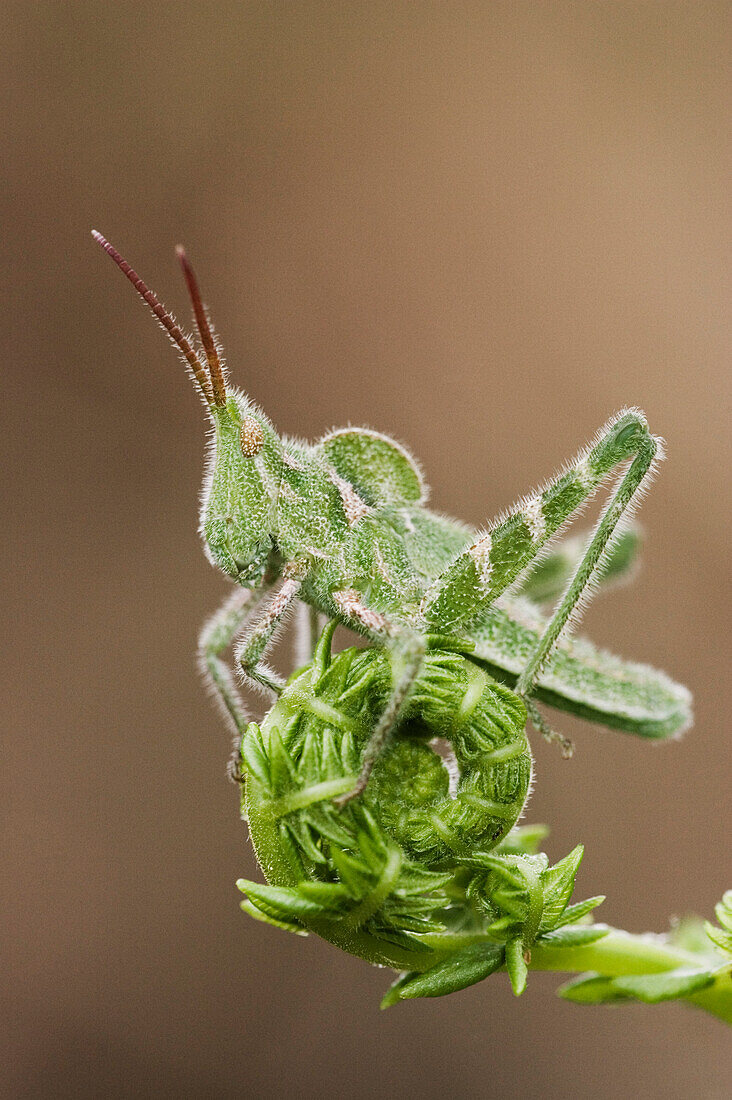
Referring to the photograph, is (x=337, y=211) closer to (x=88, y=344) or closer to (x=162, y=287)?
(x=162, y=287)

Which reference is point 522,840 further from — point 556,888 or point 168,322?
point 168,322

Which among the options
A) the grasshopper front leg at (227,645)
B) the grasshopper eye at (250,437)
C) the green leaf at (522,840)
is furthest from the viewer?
the grasshopper front leg at (227,645)

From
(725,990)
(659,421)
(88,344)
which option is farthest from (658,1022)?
(88,344)

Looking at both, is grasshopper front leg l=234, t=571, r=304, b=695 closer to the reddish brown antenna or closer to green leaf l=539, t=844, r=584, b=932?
the reddish brown antenna

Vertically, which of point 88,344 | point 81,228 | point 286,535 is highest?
point 81,228

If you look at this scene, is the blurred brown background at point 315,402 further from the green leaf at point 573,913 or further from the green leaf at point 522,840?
the green leaf at point 573,913

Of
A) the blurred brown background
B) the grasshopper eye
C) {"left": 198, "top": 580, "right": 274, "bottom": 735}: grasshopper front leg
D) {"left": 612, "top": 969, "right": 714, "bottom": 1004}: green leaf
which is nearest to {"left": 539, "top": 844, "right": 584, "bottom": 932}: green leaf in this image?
{"left": 612, "top": 969, "right": 714, "bottom": 1004}: green leaf

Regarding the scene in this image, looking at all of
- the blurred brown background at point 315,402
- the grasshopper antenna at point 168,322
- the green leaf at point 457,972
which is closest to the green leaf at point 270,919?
the green leaf at point 457,972
